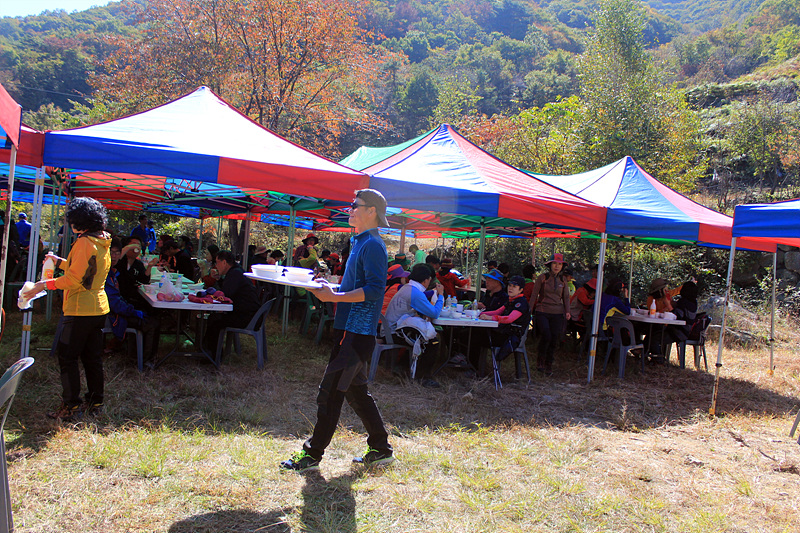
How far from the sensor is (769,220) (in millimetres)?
4832

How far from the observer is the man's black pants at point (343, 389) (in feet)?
9.73

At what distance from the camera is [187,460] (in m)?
3.30

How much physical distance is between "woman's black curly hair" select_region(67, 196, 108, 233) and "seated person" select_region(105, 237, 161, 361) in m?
1.39

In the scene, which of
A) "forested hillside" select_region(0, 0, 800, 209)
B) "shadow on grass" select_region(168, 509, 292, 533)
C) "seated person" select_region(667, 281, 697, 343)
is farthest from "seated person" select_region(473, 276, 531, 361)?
"forested hillside" select_region(0, 0, 800, 209)

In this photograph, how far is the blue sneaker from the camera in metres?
3.20

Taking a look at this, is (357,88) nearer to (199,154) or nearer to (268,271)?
(199,154)

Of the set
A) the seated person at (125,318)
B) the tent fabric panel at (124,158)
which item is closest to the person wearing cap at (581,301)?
the tent fabric panel at (124,158)

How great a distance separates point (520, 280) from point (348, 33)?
43.4ft

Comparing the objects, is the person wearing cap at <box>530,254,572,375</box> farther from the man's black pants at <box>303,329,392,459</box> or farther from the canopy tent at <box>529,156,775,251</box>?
the man's black pants at <box>303,329,392,459</box>

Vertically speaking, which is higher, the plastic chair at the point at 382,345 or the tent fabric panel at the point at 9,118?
the tent fabric panel at the point at 9,118

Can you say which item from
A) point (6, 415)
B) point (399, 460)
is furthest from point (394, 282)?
point (6, 415)

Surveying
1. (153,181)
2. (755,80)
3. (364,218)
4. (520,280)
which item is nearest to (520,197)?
(520,280)

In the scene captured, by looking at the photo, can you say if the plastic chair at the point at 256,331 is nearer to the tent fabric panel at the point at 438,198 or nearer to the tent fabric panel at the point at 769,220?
the tent fabric panel at the point at 438,198

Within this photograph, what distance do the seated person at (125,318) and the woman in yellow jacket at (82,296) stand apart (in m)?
1.10
